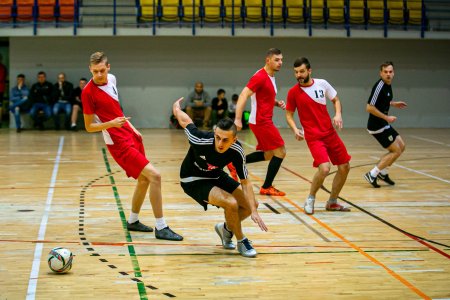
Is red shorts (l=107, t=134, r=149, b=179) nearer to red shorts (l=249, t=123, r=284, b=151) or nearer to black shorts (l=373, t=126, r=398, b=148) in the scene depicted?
red shorts (l=249, t=123, r=284, b=151)

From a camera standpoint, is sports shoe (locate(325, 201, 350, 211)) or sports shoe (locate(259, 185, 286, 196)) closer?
sports shoe (locate(325, 201, 350, 211))

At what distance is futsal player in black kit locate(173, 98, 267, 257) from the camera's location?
7109mm

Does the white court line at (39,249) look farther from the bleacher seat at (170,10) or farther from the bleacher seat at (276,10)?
the bleacher seat at (276,10)

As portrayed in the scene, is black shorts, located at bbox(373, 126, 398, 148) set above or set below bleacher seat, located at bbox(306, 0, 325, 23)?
below

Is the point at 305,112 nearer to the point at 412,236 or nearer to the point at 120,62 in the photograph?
the point at 412,236

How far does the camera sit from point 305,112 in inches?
386

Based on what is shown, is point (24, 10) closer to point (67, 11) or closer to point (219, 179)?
point (67, 11)

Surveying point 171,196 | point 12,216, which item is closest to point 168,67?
point 171,196

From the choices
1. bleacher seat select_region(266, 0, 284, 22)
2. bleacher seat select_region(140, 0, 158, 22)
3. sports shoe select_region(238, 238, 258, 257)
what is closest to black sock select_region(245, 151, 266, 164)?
sports shoe select_region(238, 238, 258, 257)

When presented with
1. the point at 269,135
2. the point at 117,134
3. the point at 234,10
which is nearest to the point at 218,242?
the point at 117,134

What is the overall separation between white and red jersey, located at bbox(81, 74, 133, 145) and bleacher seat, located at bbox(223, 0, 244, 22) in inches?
535

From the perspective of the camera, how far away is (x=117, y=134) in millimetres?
8172

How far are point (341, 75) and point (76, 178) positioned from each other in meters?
12.6

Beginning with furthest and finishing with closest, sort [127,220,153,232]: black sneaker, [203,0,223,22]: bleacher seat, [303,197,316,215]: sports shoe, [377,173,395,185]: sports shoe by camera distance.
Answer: [203,0,223,22]: bleacher seat < [377,173,395,185]: sports shoe < [303,197,316,215]: sports shoe < [127,220,153,232]: black sneaker
